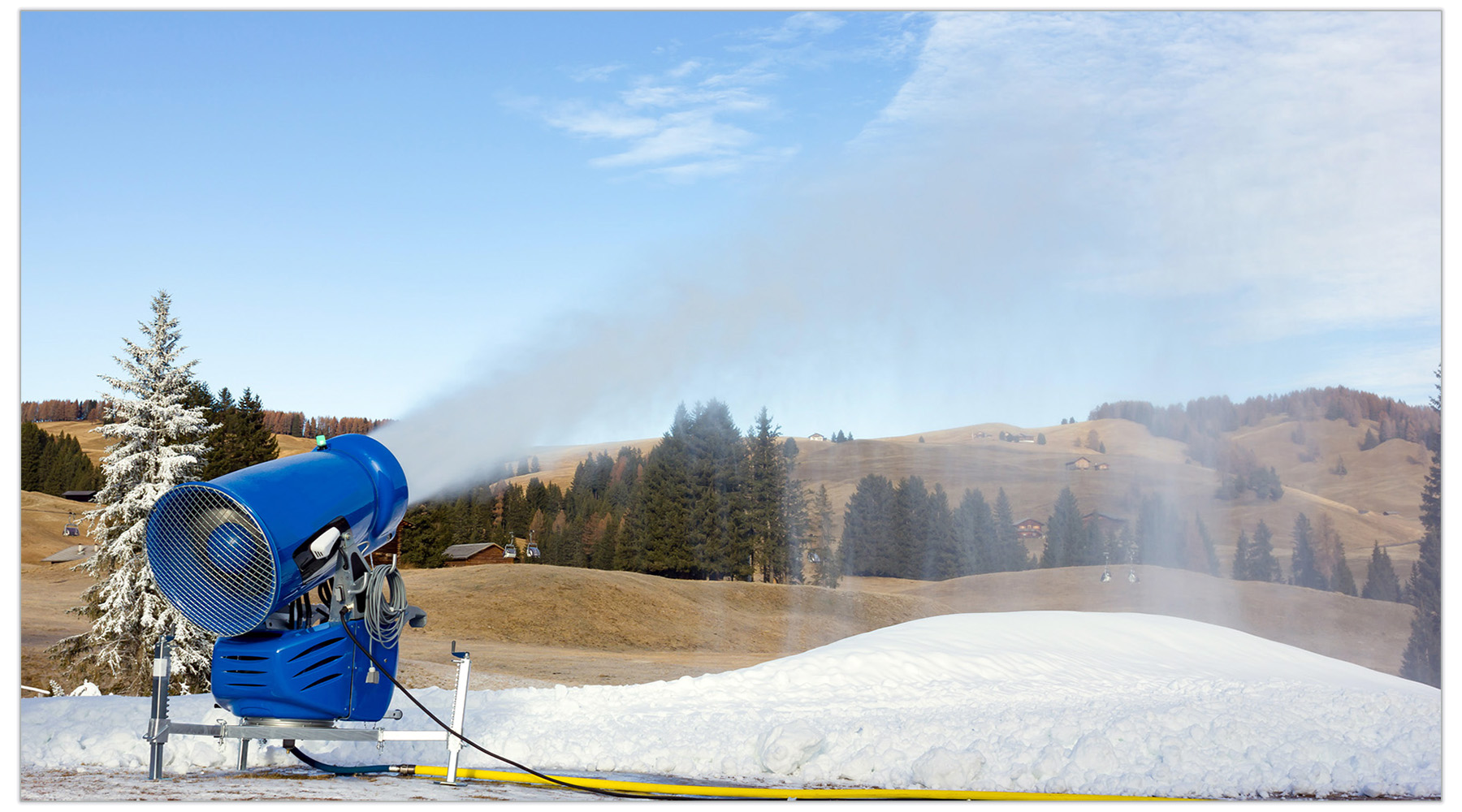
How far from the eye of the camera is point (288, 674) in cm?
758

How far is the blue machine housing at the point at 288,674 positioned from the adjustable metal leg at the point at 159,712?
1.21ft

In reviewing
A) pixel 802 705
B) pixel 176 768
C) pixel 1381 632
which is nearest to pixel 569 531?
pixel 1381 632

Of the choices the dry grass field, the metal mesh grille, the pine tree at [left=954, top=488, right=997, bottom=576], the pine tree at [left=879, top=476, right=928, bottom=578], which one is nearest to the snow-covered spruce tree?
the dry grass field

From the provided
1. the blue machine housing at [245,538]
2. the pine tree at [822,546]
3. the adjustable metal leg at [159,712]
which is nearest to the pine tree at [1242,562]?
the pine tree at [822,546]

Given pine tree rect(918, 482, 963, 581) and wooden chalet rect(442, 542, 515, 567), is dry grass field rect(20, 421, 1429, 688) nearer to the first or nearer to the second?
pine tree rect(918, 482, 963, 581)

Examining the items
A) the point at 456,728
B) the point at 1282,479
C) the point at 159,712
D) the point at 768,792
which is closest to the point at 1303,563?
the point at 1282,479

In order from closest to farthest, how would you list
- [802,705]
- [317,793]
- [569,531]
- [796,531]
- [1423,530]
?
1. [317,793]
2. [802,705]
3. [1423,530]
4. [796,531]
5. [569,531]

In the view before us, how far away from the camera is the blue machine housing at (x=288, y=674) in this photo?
7.56m

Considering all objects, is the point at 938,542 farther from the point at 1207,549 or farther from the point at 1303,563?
the point at 1303,563

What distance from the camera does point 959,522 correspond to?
55.8 meters

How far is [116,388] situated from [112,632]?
5405 millimetres

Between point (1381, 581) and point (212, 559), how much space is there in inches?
1734

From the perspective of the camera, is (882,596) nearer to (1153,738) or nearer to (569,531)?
(569,531)

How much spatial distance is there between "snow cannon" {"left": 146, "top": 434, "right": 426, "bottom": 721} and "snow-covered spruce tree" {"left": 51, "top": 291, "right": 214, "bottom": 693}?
1522 centimetres
